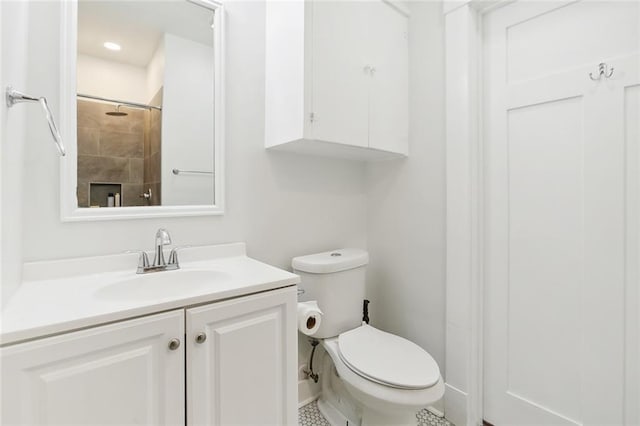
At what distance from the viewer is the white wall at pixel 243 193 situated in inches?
40.4

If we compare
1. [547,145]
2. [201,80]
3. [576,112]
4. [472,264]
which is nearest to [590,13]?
[576,112]

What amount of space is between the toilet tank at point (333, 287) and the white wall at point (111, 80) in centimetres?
97

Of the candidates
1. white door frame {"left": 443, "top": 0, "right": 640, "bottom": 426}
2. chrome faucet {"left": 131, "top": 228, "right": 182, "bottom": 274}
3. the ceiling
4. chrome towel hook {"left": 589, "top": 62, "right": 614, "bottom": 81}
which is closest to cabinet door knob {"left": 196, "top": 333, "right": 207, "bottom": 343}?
chrome faucet {"left": 131, "top": 228, "right": 182, "bottom": 274}

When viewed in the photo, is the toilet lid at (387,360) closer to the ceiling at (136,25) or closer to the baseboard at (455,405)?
the baseboard at (455,405)

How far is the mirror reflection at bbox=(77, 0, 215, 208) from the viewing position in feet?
3.71

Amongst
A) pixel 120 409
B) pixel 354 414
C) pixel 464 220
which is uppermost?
pixel 464 220

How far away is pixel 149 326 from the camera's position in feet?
2.58

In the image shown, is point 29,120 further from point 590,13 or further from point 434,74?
point 590,13

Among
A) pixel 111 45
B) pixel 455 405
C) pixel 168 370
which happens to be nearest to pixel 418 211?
pixel 455 405

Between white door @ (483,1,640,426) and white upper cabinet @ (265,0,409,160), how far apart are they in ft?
1.43

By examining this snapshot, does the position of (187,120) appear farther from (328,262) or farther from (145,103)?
(328,262)

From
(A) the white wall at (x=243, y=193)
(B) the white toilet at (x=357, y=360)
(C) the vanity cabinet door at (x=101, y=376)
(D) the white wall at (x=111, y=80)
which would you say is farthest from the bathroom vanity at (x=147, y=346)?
(D) the white wall at (x=111, y=80)

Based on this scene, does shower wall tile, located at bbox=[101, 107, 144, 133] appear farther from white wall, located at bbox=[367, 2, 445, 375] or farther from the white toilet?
white wall, located at bbox=[367, 2, 445, 375]

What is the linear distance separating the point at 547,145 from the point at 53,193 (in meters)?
1.87
